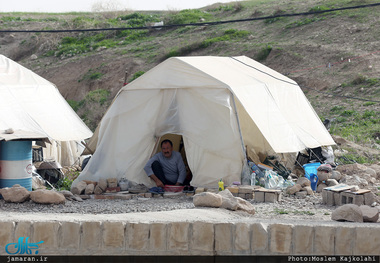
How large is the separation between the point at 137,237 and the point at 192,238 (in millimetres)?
417

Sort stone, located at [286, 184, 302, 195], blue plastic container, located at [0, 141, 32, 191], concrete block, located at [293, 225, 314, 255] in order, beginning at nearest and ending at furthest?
concrete block, located at [293, 225, 314, 255], blue plastic container, located at [0, 141, 32, 191], stone, located at [286, 184, 302, 195]

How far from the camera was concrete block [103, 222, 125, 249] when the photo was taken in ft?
16.4

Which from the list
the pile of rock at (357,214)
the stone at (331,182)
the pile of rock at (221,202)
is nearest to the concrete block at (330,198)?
the stone at (331,182)

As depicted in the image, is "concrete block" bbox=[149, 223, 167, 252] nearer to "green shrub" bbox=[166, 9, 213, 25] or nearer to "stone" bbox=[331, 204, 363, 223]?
"stone" bbox=[331, 204, 363, 223]

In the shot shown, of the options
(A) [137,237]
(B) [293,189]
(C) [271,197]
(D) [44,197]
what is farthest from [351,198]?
(A) [137,237]

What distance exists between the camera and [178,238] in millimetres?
5027

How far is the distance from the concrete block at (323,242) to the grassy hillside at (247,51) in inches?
322

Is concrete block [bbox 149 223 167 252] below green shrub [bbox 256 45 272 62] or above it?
below

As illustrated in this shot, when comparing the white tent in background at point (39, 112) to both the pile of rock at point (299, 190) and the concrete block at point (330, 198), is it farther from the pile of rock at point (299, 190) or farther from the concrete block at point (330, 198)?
the concrete block at point (330, 198)

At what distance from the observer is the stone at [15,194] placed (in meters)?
8.53

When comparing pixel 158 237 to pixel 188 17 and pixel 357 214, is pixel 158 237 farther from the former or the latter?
pixel 188 17

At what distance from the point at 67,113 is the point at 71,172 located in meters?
1.66

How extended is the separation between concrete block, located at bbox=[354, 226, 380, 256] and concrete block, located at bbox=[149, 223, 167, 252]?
1.45 meters

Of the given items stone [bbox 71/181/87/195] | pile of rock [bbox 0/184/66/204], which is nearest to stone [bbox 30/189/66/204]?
pile of rock [bbox 0/184/66/204]
